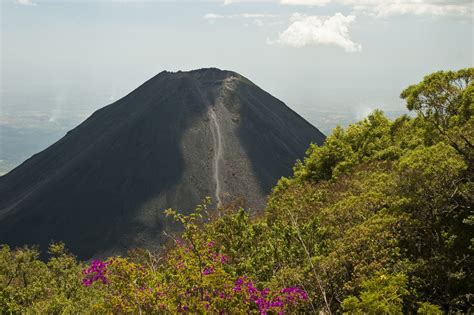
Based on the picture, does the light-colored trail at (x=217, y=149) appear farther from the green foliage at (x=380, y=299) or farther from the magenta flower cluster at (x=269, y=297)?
the green foliage at (x=380, y=299)

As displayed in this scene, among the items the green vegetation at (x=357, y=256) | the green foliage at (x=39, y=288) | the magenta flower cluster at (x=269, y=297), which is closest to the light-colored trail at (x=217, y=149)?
the green foliage at (x=39, y=288)

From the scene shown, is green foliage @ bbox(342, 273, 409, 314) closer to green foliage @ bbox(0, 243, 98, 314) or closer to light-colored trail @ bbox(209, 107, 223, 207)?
green foliage @ bbox(0, 243, 98, 314)

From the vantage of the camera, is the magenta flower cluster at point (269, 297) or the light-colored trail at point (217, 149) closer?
the magenta flower cluster at point (269, 297)

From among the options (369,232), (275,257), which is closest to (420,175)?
(369,232)

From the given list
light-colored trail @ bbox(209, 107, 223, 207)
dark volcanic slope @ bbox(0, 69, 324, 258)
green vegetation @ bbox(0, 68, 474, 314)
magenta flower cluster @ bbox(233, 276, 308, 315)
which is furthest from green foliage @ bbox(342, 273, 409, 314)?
light-colored trail @ bbox(209, 107, 223, 207)

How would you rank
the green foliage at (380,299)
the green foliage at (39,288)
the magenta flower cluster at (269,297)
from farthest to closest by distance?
1. the green foliage at (39,288)
2. the magenta flower cluster at (269,297)
3. the green foliage at (380,299)

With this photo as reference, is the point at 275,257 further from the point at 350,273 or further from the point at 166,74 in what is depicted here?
the point at 166,74

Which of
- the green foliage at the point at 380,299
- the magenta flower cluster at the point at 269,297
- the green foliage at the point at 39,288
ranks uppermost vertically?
the green foliage at the point at 380,299
